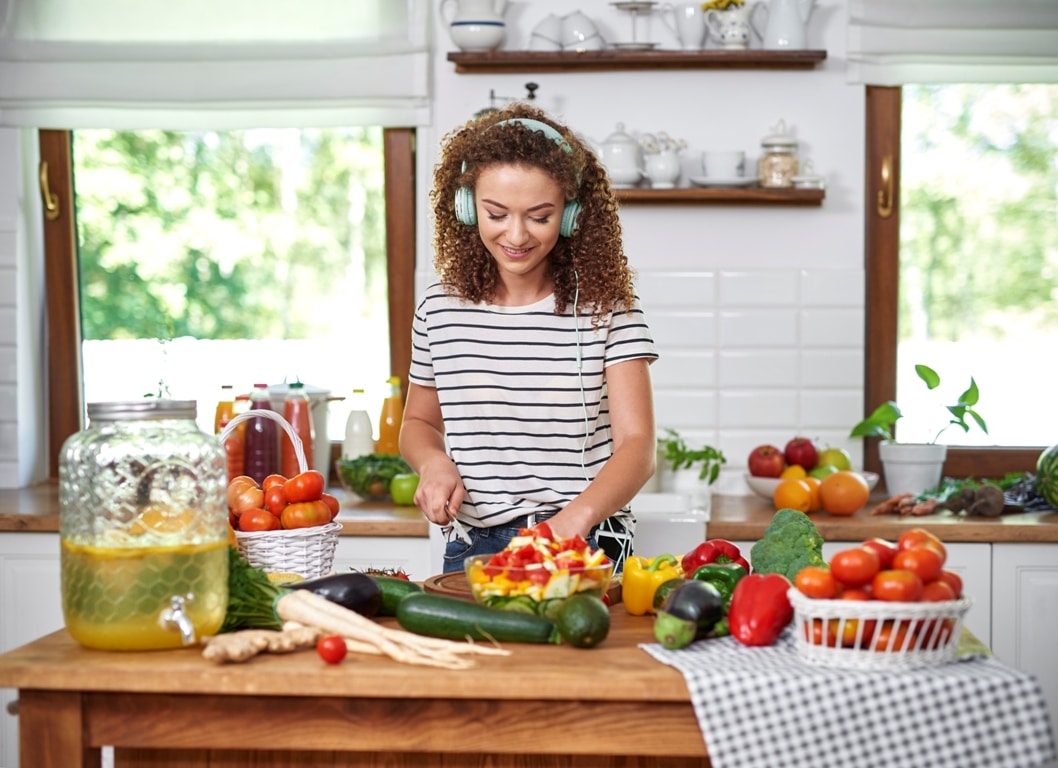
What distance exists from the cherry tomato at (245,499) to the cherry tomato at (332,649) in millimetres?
519

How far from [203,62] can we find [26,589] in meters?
1.59

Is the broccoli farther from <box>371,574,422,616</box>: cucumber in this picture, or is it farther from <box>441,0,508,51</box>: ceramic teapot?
<box>441,0,508,51</box>: ceramic teapot

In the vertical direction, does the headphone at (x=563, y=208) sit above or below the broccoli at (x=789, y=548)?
above

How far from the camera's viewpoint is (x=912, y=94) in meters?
3.69

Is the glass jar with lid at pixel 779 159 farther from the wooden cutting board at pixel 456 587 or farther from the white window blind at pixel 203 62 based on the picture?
the wooden cutting board at pixel 456 587

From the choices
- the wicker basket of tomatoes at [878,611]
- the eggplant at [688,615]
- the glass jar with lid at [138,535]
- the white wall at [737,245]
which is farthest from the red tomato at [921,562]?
the white wall at [737,245]

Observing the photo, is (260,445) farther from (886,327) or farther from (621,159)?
(886,327)

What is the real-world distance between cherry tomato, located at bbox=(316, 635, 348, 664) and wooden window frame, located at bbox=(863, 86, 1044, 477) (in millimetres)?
2517

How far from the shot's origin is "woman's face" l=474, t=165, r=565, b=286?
2021 millimetres

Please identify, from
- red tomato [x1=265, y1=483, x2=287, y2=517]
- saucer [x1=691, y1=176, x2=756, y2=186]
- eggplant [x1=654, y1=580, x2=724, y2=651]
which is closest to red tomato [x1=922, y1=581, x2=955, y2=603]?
eggplant [x1=654, y1=580, x2=724, y2=651]

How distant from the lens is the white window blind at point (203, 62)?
3.64 metres

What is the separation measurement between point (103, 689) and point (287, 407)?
1.95m

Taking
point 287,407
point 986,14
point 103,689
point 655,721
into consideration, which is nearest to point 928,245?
point 986,14

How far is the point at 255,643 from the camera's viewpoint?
1.54 meters
